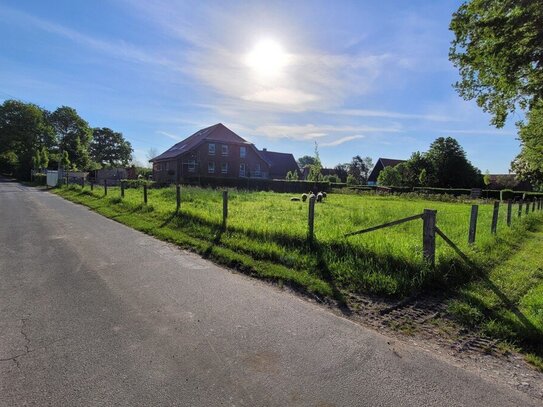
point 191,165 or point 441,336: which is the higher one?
point 191,165

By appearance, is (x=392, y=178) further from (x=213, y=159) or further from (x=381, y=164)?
(x=213, y=159)

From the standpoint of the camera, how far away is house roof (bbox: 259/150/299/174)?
66.4 m

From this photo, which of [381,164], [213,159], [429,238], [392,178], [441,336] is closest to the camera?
[441,336]

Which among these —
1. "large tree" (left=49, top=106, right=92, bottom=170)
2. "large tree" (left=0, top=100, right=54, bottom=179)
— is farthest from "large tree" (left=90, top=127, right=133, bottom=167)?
"large tree" (left=0, top=100, right=54, bottom=179)

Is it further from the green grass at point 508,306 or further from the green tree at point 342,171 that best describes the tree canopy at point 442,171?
the green grass at point 508,306

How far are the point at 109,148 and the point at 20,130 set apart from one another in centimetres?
2553

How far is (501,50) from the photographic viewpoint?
9781 mm

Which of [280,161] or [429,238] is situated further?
[280,161]

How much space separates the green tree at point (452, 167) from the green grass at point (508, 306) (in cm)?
5211

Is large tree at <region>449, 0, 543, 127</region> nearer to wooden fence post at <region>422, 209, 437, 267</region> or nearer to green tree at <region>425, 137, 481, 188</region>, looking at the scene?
wooden fence post at <region>422, 209, 437, 267</region>

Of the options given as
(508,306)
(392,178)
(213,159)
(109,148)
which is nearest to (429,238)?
(508,306)

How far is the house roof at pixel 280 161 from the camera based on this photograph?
66375 mm

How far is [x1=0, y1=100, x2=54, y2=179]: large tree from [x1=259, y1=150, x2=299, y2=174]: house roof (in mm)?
43602

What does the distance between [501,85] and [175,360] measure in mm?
12644
